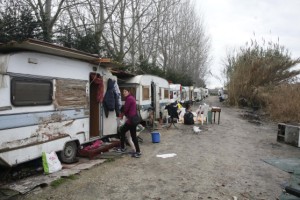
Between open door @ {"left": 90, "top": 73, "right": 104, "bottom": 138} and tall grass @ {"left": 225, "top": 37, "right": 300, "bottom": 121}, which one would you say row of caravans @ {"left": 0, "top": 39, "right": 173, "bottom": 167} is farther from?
tall grass @ {"left": 225, "top": 37, "right": 300, "bottom": 121}

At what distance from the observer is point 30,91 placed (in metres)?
6.21

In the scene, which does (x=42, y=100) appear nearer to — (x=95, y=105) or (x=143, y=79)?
(x=95, y=105)

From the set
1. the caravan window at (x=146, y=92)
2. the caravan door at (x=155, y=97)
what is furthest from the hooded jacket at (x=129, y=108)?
the caravan door at (x=155, y=97)

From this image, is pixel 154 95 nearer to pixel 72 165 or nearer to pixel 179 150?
pixel 179 150

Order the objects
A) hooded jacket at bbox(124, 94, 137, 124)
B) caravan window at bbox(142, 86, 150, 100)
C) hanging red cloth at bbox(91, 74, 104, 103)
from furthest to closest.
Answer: caravan window at bbox(142, 86, 150, 100), hanging red cloth at bbox(91, 74, 104, 103), hooded jacket at bbox(124, 94, 137, 124)

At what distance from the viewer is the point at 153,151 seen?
9172 mm

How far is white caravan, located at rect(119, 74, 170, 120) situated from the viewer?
1313cm

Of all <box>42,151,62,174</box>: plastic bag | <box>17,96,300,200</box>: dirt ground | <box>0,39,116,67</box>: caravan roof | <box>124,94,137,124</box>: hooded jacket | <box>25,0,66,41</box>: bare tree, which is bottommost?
<box>17,96,300,200</box>: dirt ground

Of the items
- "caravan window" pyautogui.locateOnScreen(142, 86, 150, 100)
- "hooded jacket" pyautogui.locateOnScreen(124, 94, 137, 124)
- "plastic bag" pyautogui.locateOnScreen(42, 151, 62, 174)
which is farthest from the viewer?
"caravan window" pyautogui.locateOnScreen(142, 86, 150, 100)

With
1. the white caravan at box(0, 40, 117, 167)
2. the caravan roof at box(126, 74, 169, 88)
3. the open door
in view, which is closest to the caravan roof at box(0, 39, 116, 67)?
the white caravan at box(0, 40, 117, 167)

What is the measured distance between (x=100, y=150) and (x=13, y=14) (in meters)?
6.16

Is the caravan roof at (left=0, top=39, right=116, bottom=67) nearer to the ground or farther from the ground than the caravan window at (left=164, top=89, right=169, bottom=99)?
farther from the ground

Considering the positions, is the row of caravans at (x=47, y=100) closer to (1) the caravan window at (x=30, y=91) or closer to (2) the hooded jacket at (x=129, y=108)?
(1) the caravan window at (x=30, y=91)

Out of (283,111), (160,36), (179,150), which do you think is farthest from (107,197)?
(160,36)
